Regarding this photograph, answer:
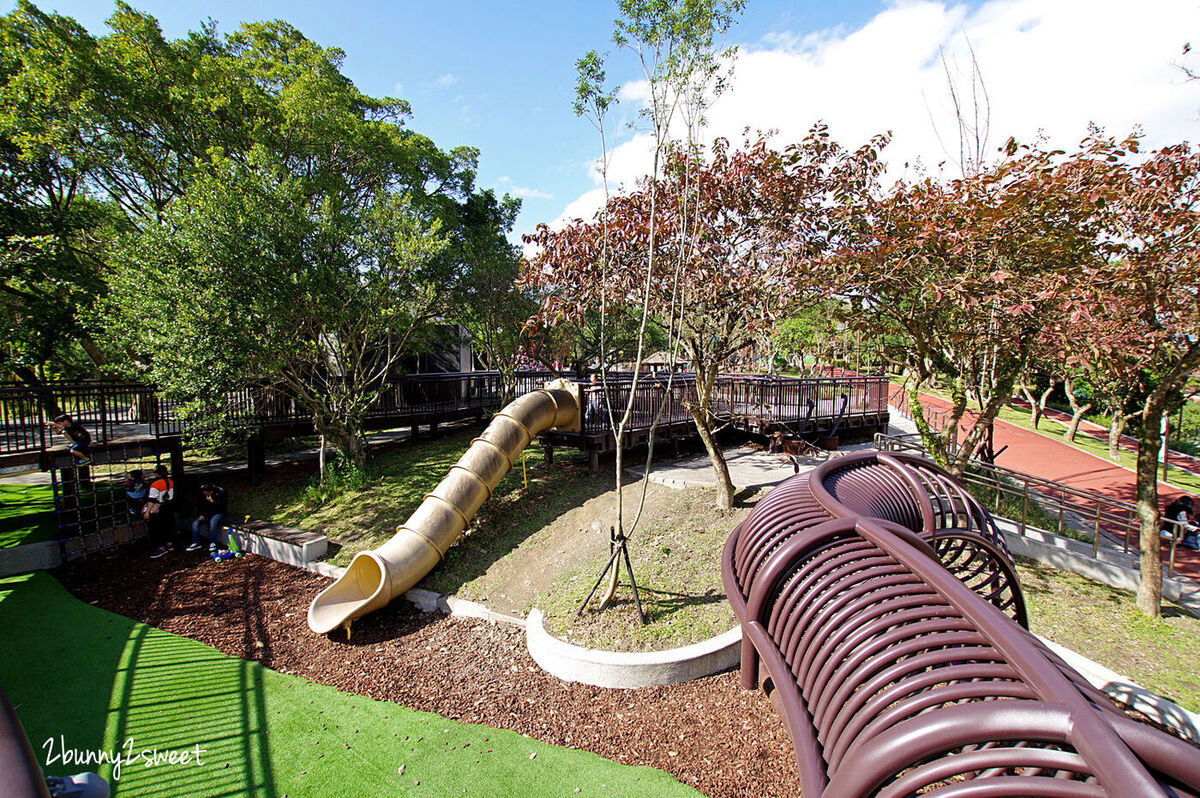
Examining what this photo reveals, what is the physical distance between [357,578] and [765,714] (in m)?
6.15

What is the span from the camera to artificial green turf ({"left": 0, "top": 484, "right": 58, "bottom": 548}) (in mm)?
9938

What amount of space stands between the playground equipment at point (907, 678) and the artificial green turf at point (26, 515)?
43.6ft

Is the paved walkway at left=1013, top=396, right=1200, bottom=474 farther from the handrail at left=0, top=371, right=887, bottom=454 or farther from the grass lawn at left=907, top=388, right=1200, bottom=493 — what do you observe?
the handrail at left=0, top=371, right=887, bottom=454

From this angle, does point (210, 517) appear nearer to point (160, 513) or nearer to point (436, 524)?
point (160, 513)

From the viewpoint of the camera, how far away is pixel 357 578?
316 inches

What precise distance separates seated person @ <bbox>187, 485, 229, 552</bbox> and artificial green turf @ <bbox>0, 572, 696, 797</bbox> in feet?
10.1

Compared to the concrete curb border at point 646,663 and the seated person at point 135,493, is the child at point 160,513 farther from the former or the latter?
the concrete curb border at point 646,663

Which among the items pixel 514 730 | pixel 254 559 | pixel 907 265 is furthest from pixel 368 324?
pixel 907 265

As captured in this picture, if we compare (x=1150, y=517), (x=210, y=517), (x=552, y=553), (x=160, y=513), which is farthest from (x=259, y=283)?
(x=1150, y=517)

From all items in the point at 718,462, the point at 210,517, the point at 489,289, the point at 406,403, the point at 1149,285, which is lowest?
the point at 210,517

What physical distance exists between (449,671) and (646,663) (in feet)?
8.19

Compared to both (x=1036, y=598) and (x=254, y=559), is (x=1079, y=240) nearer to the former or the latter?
(x=1036, y=598)

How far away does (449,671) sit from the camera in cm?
631

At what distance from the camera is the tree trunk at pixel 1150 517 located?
629 cm
